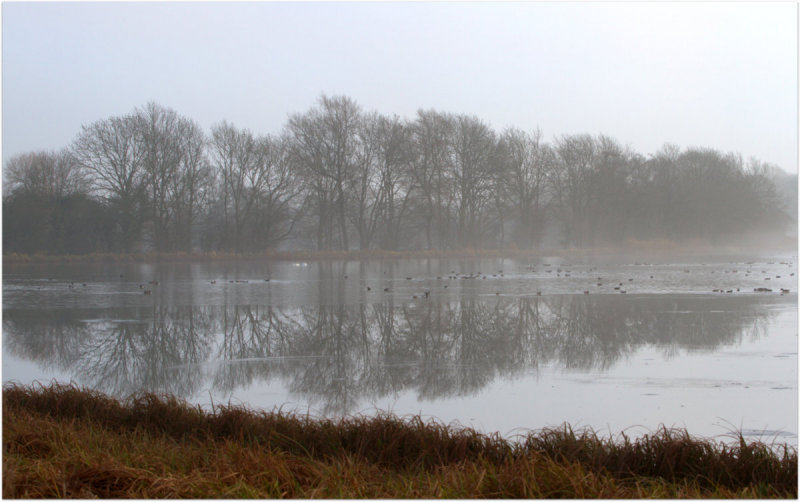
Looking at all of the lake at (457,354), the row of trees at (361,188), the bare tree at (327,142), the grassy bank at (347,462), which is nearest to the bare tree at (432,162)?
the row of trees at (361,188)

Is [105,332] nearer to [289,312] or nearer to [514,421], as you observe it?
[289,312]

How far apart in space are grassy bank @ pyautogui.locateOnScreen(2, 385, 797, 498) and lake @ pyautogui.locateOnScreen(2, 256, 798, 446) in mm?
881

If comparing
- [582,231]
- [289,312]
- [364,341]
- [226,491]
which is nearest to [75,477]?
[226,491]

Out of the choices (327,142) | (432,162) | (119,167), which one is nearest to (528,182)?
(432,162)

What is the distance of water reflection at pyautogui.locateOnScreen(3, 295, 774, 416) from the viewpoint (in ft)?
27.2

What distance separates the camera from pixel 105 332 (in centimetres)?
1247

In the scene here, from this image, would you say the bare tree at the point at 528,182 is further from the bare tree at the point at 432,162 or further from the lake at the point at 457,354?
the lake at the point at 457,354

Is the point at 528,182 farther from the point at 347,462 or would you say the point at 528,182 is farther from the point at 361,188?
the point at 347,462

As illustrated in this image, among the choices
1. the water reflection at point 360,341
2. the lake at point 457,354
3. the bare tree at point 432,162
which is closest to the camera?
the lake at point 457,354

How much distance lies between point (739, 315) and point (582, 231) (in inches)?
1990

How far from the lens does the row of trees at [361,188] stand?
155 ft

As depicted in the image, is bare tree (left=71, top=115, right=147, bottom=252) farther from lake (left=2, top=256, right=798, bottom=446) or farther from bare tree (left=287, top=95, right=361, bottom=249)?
lake (left=2, top=256, right=798, bottom=446)

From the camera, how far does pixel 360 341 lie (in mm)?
11234

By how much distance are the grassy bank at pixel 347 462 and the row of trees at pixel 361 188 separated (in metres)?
42.9
